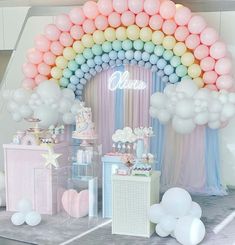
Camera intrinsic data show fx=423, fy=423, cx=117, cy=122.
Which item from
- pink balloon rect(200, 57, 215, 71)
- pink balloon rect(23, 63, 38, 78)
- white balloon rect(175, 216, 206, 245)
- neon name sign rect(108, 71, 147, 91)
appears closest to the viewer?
white balloon rect(175, 216, 206, 245)

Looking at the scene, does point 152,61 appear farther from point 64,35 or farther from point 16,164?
point 16,164

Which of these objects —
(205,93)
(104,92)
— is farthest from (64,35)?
(205,93)

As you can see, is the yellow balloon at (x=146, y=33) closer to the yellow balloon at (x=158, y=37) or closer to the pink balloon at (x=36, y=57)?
the yellow balloon at (x=158, y=37)

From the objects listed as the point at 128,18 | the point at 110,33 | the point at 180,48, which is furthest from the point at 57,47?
the point at 180,48

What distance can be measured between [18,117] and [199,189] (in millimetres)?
2278

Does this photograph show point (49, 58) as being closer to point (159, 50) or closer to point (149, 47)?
point (149, 47)

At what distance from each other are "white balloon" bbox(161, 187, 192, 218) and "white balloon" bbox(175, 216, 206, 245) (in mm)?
95

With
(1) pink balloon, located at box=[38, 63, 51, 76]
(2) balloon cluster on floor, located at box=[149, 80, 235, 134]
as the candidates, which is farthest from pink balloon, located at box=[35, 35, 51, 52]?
(2) balloon cluster on floor, located at box=[149, 80, 235, 134]

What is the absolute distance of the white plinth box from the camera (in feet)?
12.0

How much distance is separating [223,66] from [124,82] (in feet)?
4.15

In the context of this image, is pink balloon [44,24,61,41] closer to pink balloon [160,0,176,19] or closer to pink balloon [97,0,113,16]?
pink balloon [97,0,113,16]

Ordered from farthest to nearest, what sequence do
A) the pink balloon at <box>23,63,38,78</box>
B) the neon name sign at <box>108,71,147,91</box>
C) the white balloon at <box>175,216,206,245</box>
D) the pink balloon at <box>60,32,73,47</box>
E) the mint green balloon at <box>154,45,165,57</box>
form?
the neon name sign at <box>108,71,147,91</box>
the pink balloon at <box>23,63,38,78</box>
the pink balloon at <box>60,32,73,47</box>
the mint green balloon at <box>154,45,165,57</box>
the white balloon at <box>175,216,206,245</box>

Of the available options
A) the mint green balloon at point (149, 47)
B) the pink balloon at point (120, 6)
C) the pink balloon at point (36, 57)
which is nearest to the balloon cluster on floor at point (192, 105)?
the mint green balloon at point (149, 47)

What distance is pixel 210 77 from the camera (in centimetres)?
441
